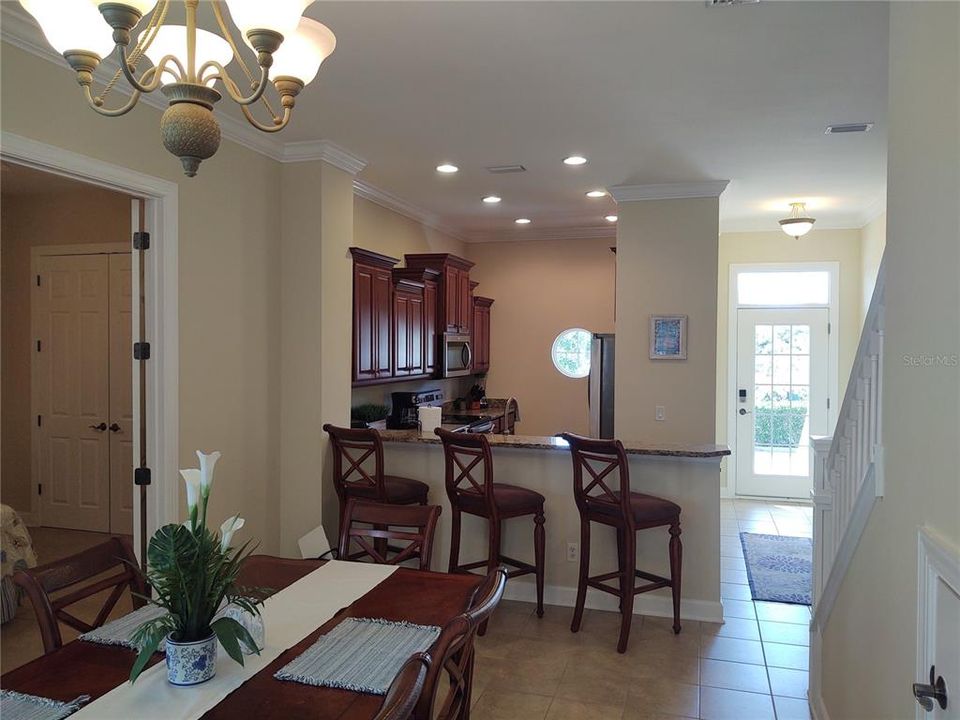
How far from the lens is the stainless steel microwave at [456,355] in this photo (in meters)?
6.52

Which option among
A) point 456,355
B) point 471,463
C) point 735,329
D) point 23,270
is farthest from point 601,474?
point 23,270

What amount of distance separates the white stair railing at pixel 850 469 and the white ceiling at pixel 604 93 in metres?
1.26

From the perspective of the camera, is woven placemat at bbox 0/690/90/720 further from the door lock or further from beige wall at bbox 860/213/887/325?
beige wall at bbox 860/213/887/325

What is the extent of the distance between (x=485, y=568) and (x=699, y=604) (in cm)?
127

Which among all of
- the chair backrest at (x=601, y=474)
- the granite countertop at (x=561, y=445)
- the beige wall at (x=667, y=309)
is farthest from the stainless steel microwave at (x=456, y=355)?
the chair backrest at (x=601, y=474)

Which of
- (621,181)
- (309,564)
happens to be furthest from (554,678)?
(621,181)

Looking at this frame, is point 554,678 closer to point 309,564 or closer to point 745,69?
point 309,564

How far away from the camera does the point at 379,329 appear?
5219mm

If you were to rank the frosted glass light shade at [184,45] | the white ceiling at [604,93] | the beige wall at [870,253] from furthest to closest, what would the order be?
the beige wall at [870,253] → the white ceiling at [604,93] → the frosted glass light shade at [184,45]

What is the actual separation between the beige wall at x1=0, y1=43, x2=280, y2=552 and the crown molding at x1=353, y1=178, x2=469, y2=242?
4.11 ft

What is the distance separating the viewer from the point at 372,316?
5.11 metres

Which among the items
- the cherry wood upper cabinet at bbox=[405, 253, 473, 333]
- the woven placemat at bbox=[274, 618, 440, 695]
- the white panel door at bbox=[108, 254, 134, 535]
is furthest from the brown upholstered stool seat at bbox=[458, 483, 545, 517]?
the white panel door at bbox=[108, 254, 134, 535]

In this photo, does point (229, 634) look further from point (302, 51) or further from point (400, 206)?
point (400, 206)

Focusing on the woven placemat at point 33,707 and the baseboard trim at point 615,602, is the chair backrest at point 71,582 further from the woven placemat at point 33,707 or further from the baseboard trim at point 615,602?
the baseboard trim at point 615,602
